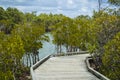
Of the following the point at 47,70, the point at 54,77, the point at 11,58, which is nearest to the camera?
the point at 54,77

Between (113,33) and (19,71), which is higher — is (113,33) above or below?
above

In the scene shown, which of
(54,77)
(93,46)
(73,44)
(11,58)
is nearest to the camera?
(54,77)

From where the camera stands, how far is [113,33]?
19219 mm

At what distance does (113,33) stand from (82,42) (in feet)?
54.6

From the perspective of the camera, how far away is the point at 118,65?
1463 cm

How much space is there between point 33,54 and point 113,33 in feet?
44.2

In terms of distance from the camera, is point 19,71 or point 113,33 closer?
point 113,33

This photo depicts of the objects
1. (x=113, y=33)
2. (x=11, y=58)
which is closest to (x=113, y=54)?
(x=113, y=33)

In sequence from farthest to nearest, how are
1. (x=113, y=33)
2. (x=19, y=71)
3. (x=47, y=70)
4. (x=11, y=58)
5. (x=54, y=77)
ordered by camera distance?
(x=19, y=71), (x=11, y=58), (x=113, y=33), (x=47, y=70), (x=54, y=77)

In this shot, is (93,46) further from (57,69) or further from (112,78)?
(112,78)

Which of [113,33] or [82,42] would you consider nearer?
[113,33]

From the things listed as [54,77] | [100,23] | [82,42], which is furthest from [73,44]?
[54,77]

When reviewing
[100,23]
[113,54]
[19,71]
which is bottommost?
[19,71]

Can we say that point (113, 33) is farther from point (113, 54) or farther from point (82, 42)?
point (82, 42)
